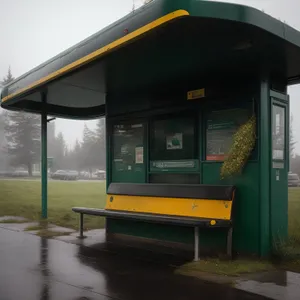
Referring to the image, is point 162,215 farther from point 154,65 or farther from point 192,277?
point 154,65

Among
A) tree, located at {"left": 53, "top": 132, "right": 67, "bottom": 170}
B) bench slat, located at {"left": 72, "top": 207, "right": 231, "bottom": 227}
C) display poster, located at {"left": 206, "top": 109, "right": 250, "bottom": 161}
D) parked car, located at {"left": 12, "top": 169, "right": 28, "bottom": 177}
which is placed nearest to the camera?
bench slat, located at {"left": 72, "top": 207, "right": 231, "bottom": 227}

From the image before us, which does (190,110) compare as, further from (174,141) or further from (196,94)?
(174,141)

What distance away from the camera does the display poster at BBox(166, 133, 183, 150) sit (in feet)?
25.5

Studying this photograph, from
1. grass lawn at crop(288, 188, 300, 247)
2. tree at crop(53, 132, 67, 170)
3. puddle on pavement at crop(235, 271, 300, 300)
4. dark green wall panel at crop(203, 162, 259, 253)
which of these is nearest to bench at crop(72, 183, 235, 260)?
dark green wall panel at crop(203, 162, 259, 253)

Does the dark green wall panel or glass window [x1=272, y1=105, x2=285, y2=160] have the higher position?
glass window [x1=272, y1=105, x2=285, y2=160]

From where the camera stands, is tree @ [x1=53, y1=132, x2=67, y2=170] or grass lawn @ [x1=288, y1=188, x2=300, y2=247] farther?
tree @ [x1=53, y1=132, x2=67, y2=170]

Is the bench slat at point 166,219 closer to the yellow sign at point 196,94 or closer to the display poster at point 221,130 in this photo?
the display poster at point 221,130

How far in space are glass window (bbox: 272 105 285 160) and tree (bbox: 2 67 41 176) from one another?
1938 inches

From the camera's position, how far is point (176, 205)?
7145 millimetres

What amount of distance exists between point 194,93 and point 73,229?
4.34 metres

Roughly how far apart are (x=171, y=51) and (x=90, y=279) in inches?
127

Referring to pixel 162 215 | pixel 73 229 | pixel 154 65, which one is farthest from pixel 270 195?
pixel 73 229

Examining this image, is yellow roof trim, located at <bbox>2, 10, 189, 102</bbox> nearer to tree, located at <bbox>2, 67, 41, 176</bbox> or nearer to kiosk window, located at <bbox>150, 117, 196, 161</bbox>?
kiosk window, located at <bbox>150, 117, 196, 161</bbox>

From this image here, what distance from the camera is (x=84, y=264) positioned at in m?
6.02
